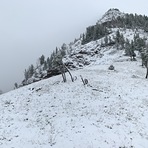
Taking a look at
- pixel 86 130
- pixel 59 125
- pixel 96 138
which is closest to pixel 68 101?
pixel 59 125

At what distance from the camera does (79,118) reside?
25.2 m

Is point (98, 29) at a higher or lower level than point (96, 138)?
higher

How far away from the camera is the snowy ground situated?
20.5 metres

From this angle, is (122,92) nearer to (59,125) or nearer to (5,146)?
(59,125)

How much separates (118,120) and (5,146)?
12.7 m

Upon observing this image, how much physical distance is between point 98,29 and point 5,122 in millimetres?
127589

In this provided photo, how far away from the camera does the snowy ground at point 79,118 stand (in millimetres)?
20453

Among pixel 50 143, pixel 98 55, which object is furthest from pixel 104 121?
pixel 98 55

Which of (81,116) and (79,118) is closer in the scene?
(79,118)

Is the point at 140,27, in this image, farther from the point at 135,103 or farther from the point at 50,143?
the point at 50,143

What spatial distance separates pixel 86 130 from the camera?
865 inches

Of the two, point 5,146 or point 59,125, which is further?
point 59,125

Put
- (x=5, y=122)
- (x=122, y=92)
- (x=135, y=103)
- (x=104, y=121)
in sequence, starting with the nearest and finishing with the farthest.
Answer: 1. (x=104, y=121)
2. (x=5, y=122)
3. (x=135, y=103)
4. (x=122, y=92)

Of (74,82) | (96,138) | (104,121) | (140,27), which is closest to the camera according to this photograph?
(96,138)
